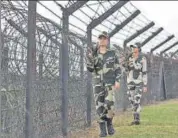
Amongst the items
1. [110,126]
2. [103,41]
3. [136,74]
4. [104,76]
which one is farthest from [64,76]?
[136,74]

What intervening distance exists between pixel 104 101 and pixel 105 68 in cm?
57

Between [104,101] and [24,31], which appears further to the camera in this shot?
[104,101]

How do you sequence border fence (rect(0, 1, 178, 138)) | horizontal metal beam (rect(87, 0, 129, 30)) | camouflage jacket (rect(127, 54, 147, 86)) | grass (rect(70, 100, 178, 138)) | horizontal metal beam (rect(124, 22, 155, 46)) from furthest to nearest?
1. horizontal metal beam (rect(124, 22, 155, 46))
2. camouflage jacket (rect(127, 54, 147, 86))
3. horizontal metal beam (rect(87, 0, 129, 30))
4. grass (rect(70, 100, 178, 138))
5. border fence (rect(0, 1, 178, 138))

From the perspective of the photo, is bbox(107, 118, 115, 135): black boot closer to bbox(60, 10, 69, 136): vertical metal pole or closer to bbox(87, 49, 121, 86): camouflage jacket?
bbox(87, 49, 121, 86): camouflage jacket

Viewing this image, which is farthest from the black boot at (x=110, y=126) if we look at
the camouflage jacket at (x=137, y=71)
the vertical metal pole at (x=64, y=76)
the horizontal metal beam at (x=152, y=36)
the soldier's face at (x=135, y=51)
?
the horizontal metal beam at (x=152, y=36)

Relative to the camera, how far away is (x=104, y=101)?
9727 mm

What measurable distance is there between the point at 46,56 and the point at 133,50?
4.53 m

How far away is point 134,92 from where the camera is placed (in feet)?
41.6

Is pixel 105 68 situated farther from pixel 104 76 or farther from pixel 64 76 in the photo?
pixel 64 76

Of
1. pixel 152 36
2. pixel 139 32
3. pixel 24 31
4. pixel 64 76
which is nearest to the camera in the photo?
pixel 24 31

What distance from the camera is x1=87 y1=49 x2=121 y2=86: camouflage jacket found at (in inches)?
382

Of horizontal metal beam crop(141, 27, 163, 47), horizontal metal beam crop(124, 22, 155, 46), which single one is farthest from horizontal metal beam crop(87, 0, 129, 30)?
horizontal metal beam crop(141, 27, 163, 47)

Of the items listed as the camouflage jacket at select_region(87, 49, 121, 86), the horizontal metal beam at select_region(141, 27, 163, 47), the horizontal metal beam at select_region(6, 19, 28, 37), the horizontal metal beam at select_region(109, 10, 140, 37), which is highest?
the horizontal metal beam at select_region(141, 27, 163, 47)

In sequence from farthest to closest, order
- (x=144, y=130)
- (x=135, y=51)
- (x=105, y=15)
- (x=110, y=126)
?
(x=135, y=51) < (x=105, y=15) < (x=144, y=130) < (x=110, y=126)
